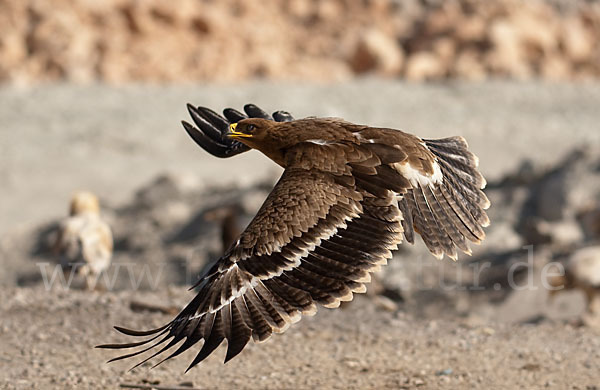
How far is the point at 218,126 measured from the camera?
5082mm

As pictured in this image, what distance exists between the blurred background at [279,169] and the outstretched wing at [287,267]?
119 centimetres

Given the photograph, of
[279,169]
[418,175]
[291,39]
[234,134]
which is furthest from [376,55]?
[418,175]

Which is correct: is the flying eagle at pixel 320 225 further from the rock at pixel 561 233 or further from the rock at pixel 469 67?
the rock at pixel 469 67

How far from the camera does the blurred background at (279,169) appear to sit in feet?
17.3

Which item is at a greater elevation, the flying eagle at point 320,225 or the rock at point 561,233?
the rock at point 561,233

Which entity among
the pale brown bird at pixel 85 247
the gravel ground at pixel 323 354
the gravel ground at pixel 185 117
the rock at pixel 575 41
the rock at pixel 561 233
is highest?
the rock at pixel 575 41

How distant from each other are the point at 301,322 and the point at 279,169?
294 inches

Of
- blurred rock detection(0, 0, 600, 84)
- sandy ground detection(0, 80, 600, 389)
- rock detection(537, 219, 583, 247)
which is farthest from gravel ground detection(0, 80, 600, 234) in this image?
rock detection(537, 219, 583, 247)

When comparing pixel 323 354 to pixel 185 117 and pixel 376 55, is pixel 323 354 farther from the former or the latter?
pixel 376 55

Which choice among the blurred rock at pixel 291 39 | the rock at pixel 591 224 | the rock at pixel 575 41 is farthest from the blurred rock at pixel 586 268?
the rock at pixel 575 41

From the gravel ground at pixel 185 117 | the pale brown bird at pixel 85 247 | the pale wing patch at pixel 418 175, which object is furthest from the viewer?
the gravel ground at pixel 185 117

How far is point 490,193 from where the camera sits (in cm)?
1149

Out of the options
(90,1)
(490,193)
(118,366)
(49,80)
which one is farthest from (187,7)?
(118,366)

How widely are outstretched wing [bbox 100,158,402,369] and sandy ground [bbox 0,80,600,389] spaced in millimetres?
1177
